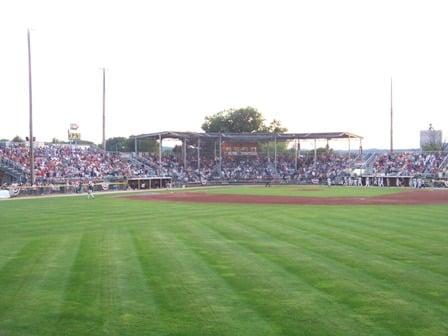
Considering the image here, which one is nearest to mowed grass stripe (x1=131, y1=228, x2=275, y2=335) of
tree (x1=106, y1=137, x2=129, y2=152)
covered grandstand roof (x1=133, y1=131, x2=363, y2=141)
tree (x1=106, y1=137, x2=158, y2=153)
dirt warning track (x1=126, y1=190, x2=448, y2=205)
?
dirt warning track (x1=126, y1=190, x2=448, y2=205)

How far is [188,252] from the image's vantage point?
46.3 ft

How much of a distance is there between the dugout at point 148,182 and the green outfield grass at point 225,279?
36402 mm

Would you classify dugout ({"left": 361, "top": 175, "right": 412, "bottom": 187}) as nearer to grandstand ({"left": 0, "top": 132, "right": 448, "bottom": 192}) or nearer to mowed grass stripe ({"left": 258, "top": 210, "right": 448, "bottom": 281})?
grandstand ({"left": 0, "top": 132, "right": 448, "bottom": 192})

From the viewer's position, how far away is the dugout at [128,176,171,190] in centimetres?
5678

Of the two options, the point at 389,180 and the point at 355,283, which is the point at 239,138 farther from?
the point at 355,283

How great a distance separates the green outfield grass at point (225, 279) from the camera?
7.96m

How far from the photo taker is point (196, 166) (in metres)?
74.1

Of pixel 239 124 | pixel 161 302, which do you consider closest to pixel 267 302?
pixel 161 302

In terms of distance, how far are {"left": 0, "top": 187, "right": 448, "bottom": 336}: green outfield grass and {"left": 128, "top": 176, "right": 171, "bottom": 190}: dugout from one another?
36.4 m

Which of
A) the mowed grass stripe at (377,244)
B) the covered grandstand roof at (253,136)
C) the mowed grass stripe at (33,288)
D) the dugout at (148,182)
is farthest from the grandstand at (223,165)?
the mowed grass stripe at (33,288)

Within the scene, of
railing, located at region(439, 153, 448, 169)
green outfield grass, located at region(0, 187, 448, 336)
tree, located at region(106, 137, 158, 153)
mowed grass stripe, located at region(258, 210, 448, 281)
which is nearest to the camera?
green outfield grass, located at region(0, 187, 448, 336)

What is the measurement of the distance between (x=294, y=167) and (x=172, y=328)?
68640 mm

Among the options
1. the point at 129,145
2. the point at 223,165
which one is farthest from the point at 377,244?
the point at 129,145

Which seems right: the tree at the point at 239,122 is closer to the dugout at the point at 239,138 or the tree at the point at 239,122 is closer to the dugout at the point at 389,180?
the dugout at the point at 239,138
